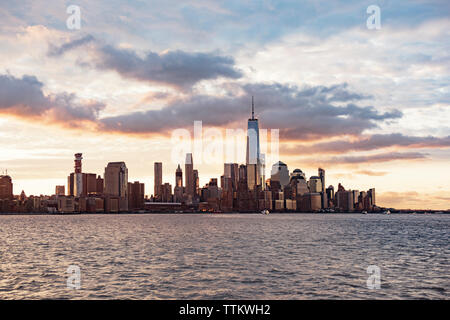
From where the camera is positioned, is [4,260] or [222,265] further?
[4,260]

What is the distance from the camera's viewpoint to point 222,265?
5825 centimetres

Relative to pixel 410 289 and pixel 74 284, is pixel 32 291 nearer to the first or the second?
pixel 74 284

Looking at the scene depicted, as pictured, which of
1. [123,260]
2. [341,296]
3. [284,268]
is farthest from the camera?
[123,260]

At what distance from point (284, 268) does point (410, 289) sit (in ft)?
54.5

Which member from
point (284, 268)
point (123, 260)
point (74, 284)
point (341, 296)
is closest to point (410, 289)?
point (341, 296)
